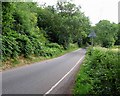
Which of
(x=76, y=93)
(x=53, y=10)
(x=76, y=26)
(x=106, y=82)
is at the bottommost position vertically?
(x=76, y=93)

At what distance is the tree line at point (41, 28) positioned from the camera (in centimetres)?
2667

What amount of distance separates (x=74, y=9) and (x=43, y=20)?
10915mm

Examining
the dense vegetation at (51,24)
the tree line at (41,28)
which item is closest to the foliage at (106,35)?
the tree line at (41,28)

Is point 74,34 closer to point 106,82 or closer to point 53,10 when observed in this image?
point 53,10

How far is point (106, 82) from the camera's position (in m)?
10.4

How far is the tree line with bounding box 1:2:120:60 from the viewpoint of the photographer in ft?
87.5

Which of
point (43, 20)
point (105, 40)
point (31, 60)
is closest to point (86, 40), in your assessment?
point (105, 40)

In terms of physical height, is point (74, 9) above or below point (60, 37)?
above

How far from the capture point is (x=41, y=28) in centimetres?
5622

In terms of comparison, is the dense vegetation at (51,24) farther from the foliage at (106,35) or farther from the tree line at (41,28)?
the foliage at (106,35)

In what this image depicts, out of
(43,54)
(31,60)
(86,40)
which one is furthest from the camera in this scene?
(86,40)

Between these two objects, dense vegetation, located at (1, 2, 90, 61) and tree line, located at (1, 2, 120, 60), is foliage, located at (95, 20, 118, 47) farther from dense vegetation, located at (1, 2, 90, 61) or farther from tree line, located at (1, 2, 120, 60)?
dense vegetation, located at (1, 2, 90, 61)

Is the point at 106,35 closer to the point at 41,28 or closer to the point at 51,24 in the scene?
the point at 51,24

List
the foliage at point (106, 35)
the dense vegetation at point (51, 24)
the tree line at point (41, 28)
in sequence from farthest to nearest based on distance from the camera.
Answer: the foliage at point (106, 35) → the dense vegetation at point (51, 24) → the tree line at point (41, 28)
